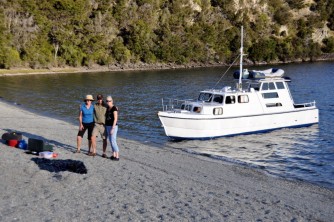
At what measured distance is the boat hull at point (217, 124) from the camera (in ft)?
80.3

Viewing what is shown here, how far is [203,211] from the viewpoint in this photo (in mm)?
11273

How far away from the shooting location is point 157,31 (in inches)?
5069

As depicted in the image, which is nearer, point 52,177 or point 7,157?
point 52,177

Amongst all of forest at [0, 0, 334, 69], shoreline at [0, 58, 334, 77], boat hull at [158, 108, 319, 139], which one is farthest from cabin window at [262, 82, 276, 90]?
forest at [0, 0, 334, 69]

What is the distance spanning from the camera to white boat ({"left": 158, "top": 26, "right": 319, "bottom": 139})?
24.6m

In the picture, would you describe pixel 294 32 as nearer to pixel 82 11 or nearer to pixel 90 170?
pixel 82 11

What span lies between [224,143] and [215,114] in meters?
1.91

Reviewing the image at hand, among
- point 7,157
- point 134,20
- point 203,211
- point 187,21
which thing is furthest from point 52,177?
point 187,21

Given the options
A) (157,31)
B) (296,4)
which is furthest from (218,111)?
(296,4)

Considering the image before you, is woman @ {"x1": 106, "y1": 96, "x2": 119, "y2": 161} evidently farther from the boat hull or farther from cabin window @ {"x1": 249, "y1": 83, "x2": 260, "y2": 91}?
cabin window @ {"x1": 249, "y1": 83, "x2": 260, "y2": 91}

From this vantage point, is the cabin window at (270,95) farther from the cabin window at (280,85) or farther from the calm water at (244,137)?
the calm water at (244,137)

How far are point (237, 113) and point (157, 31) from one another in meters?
106

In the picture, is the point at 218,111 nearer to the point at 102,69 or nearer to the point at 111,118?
the point at 111,118

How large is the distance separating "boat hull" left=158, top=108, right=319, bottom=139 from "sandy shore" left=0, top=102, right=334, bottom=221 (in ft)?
20.6
